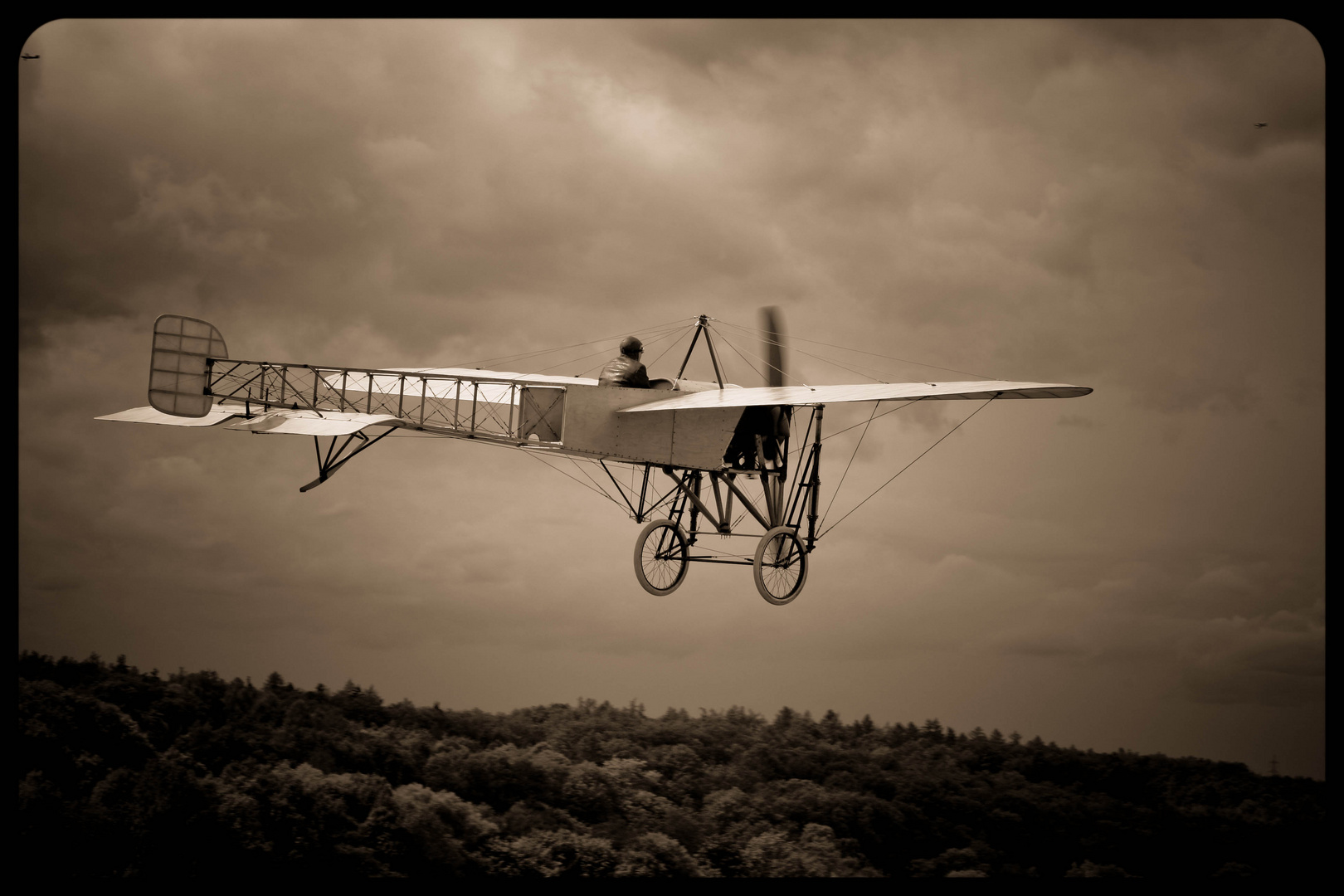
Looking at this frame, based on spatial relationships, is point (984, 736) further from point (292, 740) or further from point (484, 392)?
point (484, 392)

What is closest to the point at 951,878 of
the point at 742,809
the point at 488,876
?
the point at 742,809

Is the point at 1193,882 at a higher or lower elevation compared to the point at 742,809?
lower

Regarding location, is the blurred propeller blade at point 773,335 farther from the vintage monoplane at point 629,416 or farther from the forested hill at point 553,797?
the forested hill at point 553,797

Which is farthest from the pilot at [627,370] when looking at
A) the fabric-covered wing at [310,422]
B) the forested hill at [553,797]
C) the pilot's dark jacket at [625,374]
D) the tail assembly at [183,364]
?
the forested hill at [553,797]

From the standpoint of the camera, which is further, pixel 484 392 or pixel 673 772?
pixel 673 772

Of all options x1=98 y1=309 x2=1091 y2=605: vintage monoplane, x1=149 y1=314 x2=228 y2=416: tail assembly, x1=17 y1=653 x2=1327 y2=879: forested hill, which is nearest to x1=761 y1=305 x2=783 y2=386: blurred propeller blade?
x1=98 y1=309 x2=1091 y2=605: vintage monoplane
